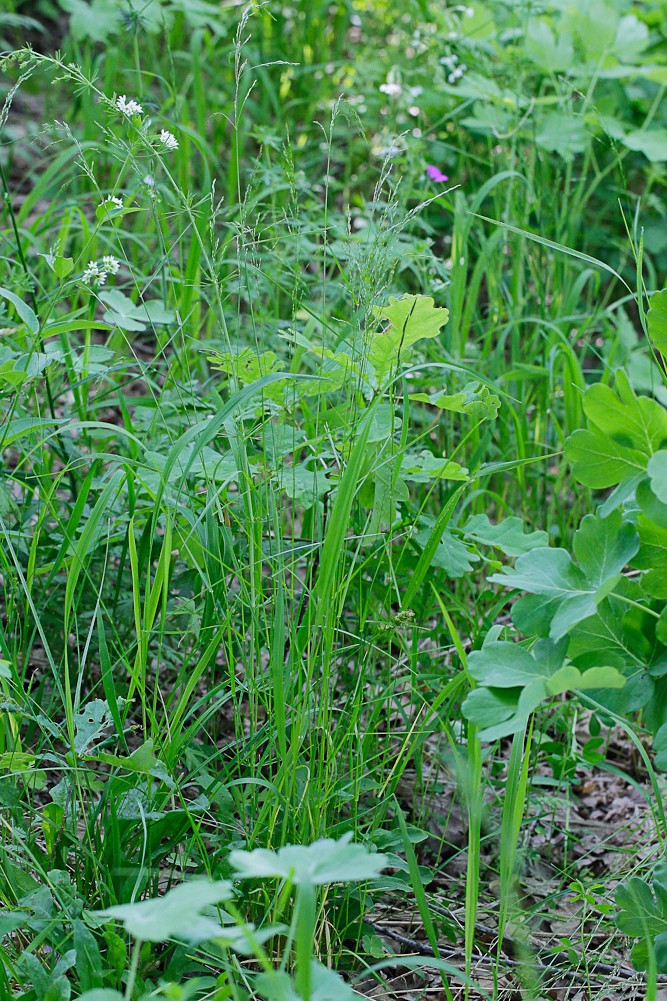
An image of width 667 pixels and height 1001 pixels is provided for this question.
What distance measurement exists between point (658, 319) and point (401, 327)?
13.8 inches

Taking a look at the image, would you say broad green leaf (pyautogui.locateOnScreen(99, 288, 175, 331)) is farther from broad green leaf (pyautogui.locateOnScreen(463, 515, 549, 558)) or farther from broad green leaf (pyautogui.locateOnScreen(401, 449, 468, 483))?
broad green leaf (pyautogui.locateOnScreen(463, 515, 549, 558))

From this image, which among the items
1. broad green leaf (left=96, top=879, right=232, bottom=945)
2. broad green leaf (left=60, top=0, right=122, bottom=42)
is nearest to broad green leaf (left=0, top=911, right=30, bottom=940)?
broad green leaf (left=96, top=879, right=232, bottom=945)

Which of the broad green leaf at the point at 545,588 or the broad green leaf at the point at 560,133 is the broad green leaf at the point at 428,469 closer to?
the broad green leaf at the point at 545,588

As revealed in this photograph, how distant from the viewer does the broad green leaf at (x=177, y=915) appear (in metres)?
0.70

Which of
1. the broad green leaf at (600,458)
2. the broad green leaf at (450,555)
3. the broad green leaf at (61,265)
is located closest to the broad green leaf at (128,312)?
the broad green leaf at (61,265)

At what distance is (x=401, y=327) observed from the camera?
1.35 m

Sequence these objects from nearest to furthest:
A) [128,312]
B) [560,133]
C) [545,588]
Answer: [545,588] < [128,312] < [560,133]

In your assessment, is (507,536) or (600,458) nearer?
(600,458)

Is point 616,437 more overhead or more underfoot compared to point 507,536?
more overhead

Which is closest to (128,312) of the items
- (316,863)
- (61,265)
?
(61,265)

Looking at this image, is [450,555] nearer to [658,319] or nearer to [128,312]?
[658,319]

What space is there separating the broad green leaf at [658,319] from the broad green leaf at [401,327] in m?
0.28

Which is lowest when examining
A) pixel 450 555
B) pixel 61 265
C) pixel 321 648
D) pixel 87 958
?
pixel 87 958

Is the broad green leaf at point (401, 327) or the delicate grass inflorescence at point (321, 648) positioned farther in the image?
the broad green leaf at point (401, 327)
